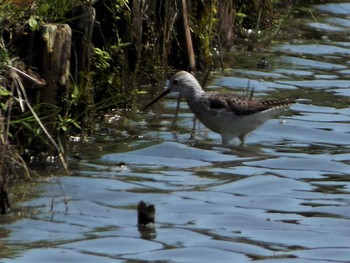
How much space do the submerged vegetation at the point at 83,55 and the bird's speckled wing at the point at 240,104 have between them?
3.04 feet

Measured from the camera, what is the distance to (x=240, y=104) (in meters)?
11.7

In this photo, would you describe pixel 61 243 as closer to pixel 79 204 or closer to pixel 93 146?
pixel 79 204

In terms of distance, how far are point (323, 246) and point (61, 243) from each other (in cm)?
175

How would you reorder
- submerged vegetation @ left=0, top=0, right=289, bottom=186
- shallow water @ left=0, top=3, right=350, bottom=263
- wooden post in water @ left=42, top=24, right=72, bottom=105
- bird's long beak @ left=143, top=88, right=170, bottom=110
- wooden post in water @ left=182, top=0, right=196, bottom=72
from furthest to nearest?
wooden post in water @ left=182, top=0, right=196, bottom=72, bird's long beak @ left=143, top=88, right=170, bottom=110, wooden post in water @ left=42, top=24, right=72, bottom=105, submerged vegetation @ left=0, top=0, right=289, bottom=186, shallow water @ left=0, top=3, right=350, bottom=263

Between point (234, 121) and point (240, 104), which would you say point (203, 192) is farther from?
point (240, 104)

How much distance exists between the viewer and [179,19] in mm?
13180

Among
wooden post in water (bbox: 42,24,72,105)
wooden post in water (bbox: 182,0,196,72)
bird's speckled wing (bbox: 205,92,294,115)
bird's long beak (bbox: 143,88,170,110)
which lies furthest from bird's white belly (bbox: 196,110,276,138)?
wooden post in water (bbox: 42,24,72,105)

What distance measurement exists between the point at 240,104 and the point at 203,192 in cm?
253

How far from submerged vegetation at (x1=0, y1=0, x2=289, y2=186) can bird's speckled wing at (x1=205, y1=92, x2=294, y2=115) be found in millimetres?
926

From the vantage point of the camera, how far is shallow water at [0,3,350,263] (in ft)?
25.4

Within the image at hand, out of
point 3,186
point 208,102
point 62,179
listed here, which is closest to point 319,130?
point 208,102

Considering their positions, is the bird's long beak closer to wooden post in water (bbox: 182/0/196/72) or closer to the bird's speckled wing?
the bird's speckled wing

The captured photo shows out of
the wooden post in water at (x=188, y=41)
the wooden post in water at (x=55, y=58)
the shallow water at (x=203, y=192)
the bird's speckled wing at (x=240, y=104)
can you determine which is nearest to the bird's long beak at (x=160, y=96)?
the shallow water at (x=203, y=192)

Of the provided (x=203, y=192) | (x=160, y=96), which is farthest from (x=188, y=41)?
(x=203, y=192)
